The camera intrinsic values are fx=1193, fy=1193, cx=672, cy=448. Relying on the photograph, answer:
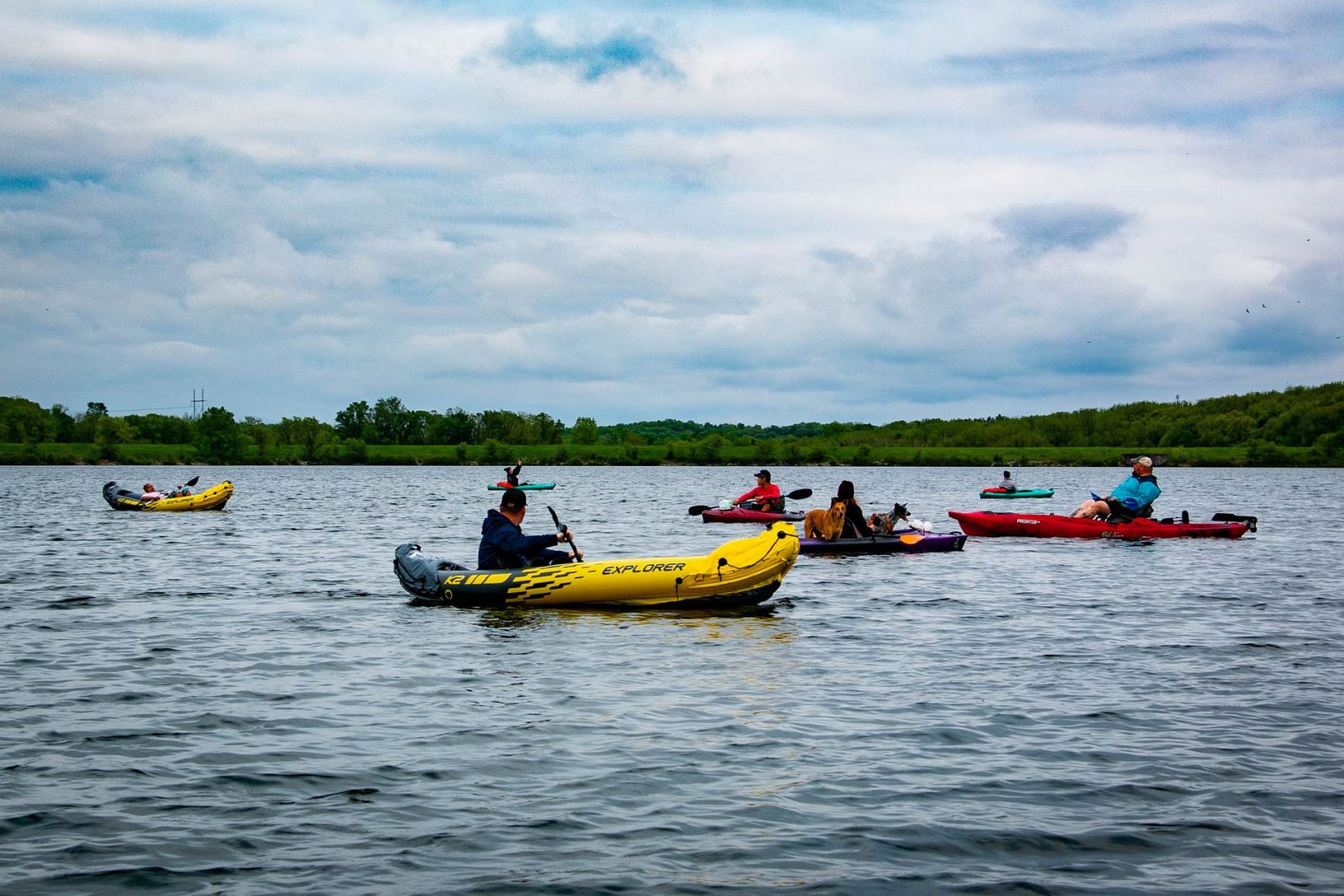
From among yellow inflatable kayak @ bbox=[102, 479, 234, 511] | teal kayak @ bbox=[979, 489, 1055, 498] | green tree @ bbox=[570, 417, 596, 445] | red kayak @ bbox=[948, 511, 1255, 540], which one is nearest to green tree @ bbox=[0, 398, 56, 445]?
green tree @ bbox=[570, 417, 596, 445]

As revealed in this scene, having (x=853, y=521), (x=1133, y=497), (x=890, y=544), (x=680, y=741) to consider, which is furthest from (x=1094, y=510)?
(x=680, y=741)

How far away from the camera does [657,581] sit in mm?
18484

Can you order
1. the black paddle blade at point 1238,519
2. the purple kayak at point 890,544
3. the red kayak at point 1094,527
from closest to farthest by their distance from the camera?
the purple kayak at point 890,544, the red kayak at point 1094,527, the black paddle blade at point 1238,519

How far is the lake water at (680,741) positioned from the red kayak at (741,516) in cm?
1576

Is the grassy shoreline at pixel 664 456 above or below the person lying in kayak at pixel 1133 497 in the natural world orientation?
above

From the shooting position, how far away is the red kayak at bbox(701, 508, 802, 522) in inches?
1531

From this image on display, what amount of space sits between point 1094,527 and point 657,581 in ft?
57.3

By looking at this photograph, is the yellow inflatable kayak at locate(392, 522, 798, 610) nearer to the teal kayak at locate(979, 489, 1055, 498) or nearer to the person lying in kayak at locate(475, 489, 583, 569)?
the person lying in kayak at locate(475, 489, 583, 569)

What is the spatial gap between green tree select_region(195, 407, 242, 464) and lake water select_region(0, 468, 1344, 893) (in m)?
152

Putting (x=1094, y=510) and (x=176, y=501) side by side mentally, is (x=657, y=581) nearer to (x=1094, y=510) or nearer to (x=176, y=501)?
(x=1094, y=510)

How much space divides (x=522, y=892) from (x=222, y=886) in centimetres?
184

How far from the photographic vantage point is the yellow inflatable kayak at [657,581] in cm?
1852

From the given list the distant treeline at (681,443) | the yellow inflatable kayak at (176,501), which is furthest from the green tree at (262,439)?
the yellow inflatable kayak at (176,501)

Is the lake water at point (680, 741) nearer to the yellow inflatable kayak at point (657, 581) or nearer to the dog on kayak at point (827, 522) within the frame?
the yellow inflatable kayak at point (657, 581)
